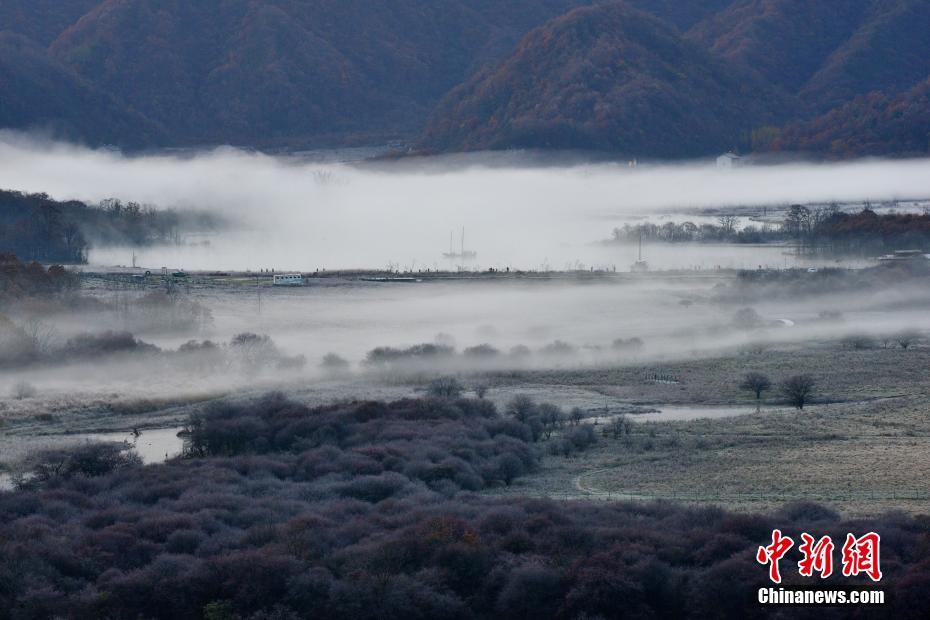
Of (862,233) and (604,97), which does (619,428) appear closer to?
(862,233)

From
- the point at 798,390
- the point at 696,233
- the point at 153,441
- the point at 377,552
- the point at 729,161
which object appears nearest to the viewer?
the point at 377,552

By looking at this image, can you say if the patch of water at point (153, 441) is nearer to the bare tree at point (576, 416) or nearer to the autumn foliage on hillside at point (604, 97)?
the bare tree at point (576, 416)

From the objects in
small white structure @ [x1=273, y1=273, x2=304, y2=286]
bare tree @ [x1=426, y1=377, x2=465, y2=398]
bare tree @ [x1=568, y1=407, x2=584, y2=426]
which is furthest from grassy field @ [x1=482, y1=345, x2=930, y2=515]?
small white structure @ [x1=273, y1=273, x2=304, y2=286]

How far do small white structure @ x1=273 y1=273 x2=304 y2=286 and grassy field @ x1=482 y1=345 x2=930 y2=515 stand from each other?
57.8 ft

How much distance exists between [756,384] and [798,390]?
4.80 feet

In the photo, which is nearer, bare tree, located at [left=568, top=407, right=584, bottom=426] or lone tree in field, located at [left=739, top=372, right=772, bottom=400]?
bare tree, located at [left=568, top=407, right=584, bottom=426]

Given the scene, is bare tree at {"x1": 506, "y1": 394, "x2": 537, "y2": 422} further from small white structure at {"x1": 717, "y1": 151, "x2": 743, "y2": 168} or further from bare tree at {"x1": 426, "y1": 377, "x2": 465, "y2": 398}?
small white structure at {"x1": 717, "y1": 151, "x2": 743, "y2": 168}

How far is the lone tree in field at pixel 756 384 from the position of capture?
127 ft

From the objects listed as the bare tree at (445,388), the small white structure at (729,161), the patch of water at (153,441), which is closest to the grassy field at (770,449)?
the bare tree at (445,388)

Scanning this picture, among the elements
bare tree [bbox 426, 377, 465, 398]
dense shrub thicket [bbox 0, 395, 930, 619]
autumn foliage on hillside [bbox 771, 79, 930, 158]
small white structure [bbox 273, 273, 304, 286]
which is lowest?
dense shrub thicket [bbox 0, 395, 930, 619]

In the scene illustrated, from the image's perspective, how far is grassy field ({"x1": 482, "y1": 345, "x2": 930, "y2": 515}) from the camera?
25.7m

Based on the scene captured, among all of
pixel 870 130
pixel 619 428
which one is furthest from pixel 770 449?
pixel 870 130

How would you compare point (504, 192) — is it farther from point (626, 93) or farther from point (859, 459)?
point (859, 459)

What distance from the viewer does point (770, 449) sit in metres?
29.9
